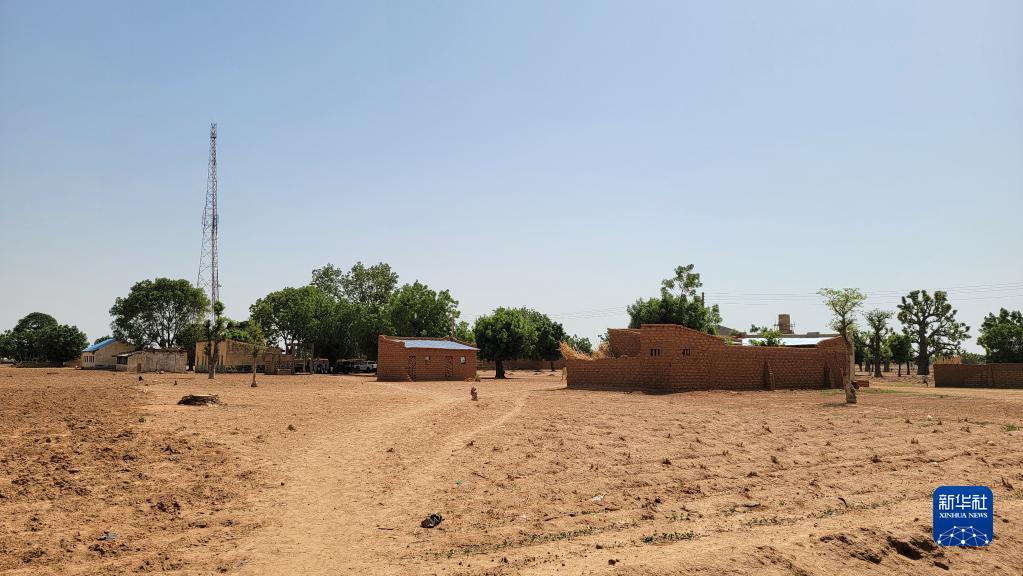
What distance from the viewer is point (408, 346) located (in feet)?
174

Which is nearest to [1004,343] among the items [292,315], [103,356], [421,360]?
[421,360]

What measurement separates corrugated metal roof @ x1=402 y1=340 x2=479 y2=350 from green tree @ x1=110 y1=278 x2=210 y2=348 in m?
46.9

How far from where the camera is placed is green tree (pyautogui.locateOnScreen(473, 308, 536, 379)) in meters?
63.4

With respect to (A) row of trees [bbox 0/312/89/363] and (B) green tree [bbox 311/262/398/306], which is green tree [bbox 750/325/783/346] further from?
(A) row of trees [bbox 0/312/89/363]

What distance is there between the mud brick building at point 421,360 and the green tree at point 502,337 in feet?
22.1

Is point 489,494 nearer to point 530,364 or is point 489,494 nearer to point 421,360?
point 421,360

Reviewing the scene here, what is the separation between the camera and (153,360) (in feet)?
213

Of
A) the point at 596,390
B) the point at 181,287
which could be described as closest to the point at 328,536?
the point at 596,390

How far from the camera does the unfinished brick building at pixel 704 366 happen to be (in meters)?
36.5

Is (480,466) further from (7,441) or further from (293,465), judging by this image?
(7,441)

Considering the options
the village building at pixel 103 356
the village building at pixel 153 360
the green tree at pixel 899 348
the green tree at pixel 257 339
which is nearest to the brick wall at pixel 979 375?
the green tree at pixel 899 348

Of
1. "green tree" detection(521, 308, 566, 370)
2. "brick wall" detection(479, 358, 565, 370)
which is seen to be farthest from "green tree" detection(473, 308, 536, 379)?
"brick wall" detection(479, 358, 565, 370)

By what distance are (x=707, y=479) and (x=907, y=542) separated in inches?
146

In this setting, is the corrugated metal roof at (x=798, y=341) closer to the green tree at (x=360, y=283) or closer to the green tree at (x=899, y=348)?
the green tree at (x=899, y=348)
